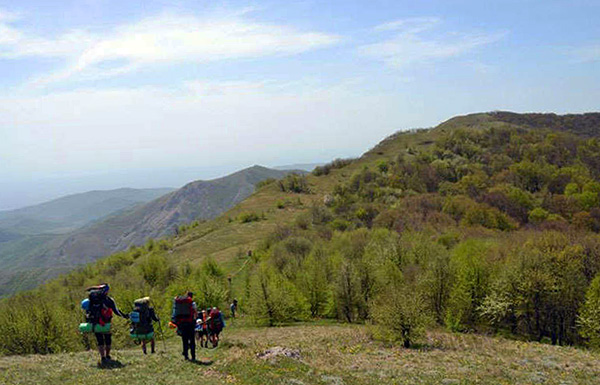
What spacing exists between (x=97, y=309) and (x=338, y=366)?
1198cm

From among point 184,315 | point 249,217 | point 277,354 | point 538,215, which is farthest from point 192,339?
point 249,217

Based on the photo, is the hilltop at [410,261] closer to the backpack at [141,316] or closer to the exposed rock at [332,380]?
the exposed rock at [332,380]

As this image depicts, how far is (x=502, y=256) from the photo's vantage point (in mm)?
55062

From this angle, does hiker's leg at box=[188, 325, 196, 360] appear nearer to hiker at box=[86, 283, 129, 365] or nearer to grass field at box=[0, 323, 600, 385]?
grass field at box=[0, 323, 600, 385]

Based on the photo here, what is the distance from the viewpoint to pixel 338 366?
22.4 meters

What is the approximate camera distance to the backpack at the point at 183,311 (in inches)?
775

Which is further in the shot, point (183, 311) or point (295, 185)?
point (295, 185)

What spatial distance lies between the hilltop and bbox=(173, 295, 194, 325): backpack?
16093 millimetres

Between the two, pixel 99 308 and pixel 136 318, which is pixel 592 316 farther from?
pixel 99 308

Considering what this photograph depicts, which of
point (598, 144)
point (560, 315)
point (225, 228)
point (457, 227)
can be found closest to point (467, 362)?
point (560, 315)

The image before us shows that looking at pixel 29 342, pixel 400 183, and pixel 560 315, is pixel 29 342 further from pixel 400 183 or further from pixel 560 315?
pixel 400 183

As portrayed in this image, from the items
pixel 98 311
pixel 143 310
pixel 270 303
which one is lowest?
pixel 270 303

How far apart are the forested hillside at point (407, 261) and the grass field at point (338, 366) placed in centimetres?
420

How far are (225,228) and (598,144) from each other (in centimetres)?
12521
